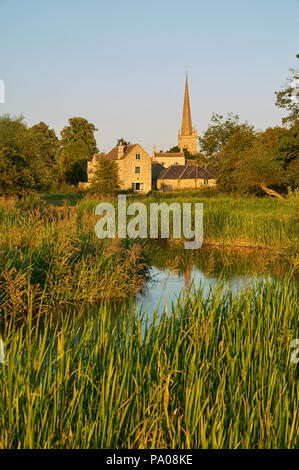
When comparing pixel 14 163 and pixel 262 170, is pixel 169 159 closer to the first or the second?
pixel 262 170

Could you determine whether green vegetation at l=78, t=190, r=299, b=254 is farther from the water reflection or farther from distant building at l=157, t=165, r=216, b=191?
distant building at l=157, t=165, r=216, b=191

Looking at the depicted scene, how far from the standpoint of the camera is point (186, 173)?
5625cm

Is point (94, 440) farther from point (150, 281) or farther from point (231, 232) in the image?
point (231, 232)

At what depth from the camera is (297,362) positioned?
12.8 feet

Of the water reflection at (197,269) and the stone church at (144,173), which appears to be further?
the stone church at (144,173)

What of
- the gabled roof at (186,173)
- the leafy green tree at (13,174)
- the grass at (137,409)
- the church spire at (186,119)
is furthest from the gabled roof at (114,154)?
the church spire at (186,119)

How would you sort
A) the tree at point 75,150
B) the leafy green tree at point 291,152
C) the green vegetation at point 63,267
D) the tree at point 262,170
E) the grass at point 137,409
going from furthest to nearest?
1. the tree at point 75,150
2. the tree at point 262,170
3. the leafy green tree at point 291,152
4. the green vegetation at point 63,267
5. the grass at point 137,409

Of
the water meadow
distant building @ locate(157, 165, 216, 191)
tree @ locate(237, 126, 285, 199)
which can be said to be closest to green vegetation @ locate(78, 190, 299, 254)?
the water meadow

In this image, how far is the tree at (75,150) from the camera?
173ft

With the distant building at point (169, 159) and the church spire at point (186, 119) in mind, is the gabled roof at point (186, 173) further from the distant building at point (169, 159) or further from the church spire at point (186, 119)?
the church spire at point (186, 119)

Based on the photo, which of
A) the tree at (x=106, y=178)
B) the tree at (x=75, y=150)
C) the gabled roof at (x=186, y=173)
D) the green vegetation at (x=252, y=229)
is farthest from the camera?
the gabled roof at (x=186, y=173)

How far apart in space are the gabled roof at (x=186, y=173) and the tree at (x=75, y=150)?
35.0 feet

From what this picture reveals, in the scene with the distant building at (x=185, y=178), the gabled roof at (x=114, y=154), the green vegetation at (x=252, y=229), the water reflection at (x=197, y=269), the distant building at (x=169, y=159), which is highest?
the distant building at (x=169, y=159)

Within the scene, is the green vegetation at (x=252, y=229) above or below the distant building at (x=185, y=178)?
below
